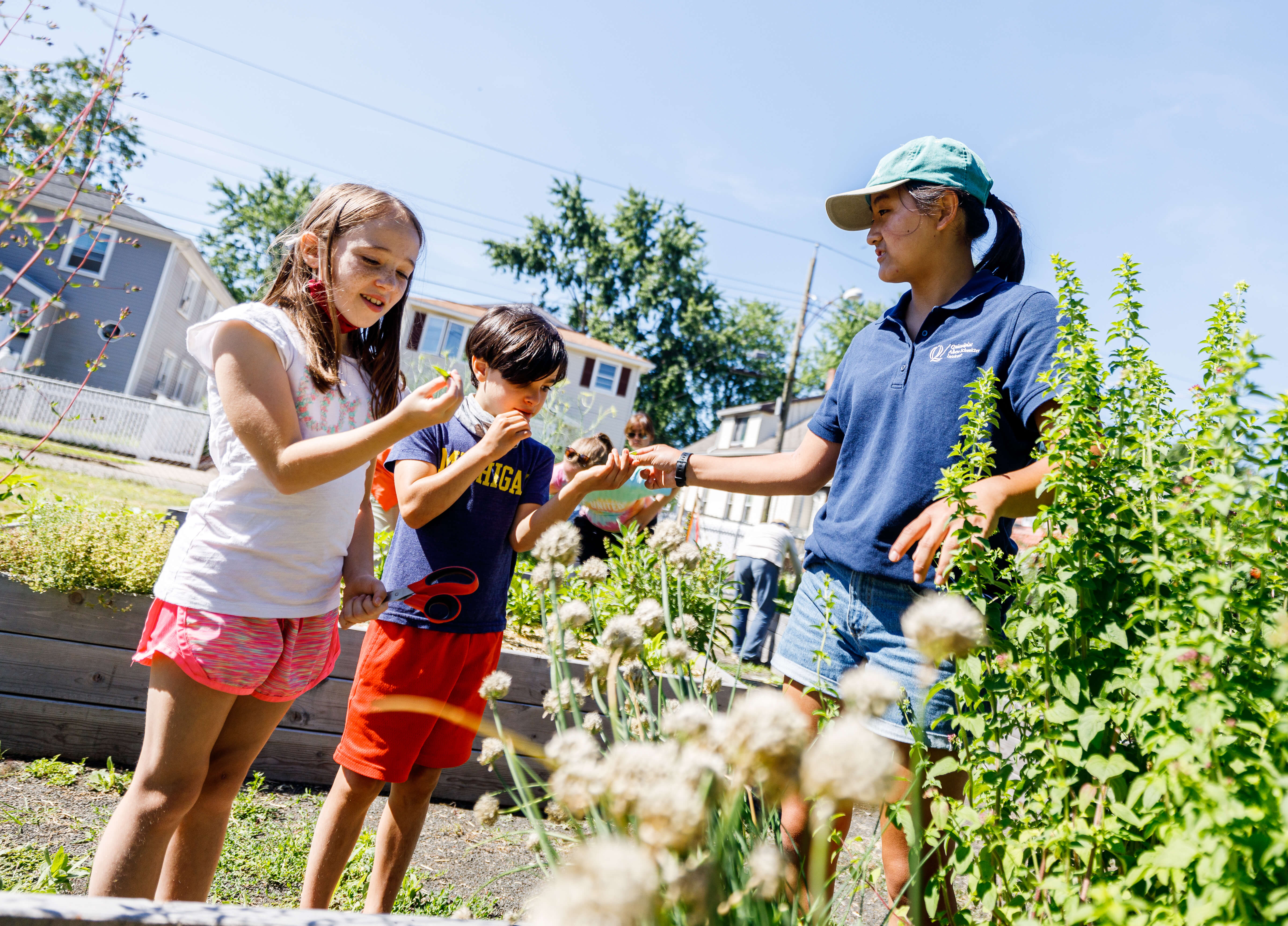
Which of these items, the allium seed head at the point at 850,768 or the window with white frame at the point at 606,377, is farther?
the window with white frame at the point at 606,377

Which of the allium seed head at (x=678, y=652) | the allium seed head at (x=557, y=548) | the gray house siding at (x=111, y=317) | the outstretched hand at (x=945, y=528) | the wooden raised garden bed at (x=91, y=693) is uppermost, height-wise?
the gray house siding at (x=111, y=317)

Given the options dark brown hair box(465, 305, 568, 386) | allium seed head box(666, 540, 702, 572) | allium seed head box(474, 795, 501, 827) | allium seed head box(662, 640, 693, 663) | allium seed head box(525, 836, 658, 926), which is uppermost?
dark brown hair box(465, 305, 568, 386)

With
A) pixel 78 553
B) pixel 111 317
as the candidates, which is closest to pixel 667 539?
pixel 78 553

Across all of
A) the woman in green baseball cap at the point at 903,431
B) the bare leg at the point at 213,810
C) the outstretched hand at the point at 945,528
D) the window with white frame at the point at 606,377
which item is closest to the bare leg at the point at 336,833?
the bare leg at the point at 213,810

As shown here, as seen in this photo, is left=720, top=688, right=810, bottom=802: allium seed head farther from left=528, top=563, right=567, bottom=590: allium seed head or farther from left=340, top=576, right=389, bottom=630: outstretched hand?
left=340, top=576, right=389, bottom=630: outstretched hand

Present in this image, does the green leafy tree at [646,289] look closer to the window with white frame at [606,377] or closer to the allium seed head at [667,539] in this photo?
the window with white frame at [606,377]

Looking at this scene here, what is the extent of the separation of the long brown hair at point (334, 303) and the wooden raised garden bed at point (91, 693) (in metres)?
1.53

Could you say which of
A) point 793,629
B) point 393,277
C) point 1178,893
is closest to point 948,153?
point 793,629

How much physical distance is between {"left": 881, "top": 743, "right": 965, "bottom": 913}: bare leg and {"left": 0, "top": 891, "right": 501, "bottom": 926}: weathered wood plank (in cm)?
84

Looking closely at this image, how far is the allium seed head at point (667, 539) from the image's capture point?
113 centimetres

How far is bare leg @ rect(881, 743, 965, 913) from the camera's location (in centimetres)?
128

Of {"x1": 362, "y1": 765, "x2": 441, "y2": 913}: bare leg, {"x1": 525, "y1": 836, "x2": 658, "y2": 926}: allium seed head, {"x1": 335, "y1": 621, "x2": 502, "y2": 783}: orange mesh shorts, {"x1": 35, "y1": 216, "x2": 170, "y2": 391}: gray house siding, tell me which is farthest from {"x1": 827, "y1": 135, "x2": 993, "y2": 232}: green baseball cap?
{"x1": 35, "y1": 216, "x2": 170, "y2": 391}: gray house siding

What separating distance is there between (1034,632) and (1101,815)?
215 millimetres

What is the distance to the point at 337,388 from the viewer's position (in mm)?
1725
